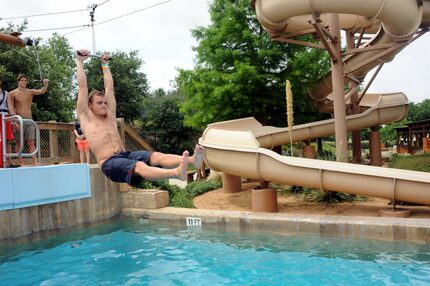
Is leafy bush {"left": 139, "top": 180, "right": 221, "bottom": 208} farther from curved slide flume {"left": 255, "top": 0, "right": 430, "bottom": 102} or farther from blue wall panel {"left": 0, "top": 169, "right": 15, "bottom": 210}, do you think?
curved slide flume {"left": 255, "top": 0, "right": 430, "bottom": 102}

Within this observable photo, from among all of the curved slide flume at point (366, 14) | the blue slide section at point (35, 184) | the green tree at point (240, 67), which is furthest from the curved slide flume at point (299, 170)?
the blue slide section at point (35, 184)

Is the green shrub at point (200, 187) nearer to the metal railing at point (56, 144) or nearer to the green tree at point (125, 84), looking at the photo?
the metal railing at point (56, 144)

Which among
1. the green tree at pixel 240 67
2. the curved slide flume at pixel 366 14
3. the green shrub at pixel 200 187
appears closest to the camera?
the curved slide flume at pixel 366 14

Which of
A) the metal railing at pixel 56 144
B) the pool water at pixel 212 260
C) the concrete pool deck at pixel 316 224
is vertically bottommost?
the pool water at pixel 212 260

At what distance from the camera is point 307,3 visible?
9.43m

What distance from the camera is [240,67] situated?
12.7 metres

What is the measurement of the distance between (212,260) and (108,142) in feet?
8.77

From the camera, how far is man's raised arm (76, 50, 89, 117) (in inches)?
214

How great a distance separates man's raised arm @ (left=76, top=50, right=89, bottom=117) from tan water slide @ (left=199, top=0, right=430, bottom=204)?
4558 mm

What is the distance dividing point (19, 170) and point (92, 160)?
219 inches

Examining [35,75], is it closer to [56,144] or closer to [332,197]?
[56,144]

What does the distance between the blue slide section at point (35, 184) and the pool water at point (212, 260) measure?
1155 millimetres

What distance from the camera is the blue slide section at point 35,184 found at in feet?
21.4

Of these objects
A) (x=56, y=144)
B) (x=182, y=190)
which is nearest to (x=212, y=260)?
(x=182, y=190)
